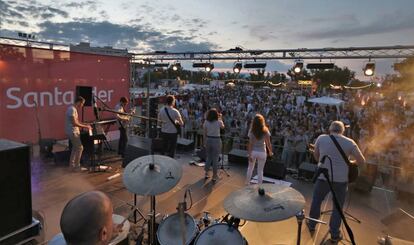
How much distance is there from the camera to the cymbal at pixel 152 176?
3023mm

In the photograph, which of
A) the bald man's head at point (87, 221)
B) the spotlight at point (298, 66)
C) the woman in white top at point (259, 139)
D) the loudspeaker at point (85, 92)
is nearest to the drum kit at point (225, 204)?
the bald man's head at point (87, 221)

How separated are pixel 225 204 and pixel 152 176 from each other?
34.5 inches

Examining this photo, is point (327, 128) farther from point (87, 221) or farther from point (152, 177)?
point (87, 221)

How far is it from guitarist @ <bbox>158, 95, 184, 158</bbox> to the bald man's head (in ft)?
16.8

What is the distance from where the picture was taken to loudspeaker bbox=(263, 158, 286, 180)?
6.62m

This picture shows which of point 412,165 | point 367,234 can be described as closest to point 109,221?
point 367,234

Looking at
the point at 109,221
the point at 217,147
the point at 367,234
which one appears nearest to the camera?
the point at 109,221

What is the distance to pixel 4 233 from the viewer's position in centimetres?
199

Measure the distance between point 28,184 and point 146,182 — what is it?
47.9 inches

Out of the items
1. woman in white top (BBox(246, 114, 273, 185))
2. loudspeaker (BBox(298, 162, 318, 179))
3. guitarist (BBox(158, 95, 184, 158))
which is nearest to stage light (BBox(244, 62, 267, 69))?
loudspeaker (BBox(298, 162, 318, 179))

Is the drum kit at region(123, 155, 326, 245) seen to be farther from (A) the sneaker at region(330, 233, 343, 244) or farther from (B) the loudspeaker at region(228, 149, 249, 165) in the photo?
(B) the loudspeaker at region(228, 149, 249, 165)

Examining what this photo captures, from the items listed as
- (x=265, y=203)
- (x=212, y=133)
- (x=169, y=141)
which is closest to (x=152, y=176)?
(x=265, y=203)

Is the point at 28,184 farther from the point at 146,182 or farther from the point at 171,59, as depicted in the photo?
the point at 171,59

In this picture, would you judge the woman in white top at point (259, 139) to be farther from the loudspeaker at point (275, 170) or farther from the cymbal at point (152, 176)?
the cymbal at point (152, 176)
